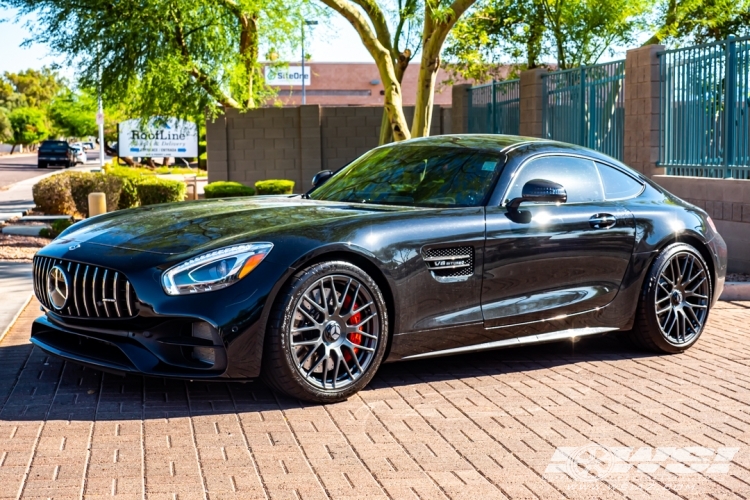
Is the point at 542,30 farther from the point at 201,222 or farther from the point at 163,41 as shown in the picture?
the point at 201,222

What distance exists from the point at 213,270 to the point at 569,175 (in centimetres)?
285

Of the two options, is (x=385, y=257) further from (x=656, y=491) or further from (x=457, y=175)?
(x=656, y=491)

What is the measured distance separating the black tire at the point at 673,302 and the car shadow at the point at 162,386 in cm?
22

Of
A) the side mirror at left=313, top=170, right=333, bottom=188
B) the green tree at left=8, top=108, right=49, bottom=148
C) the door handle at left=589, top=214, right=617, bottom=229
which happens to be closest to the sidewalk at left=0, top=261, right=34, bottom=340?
the side mirror at left=313, top=170, right=333, bottom=188

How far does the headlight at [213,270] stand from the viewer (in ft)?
18.1

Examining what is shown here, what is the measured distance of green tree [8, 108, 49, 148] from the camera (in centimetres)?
12200

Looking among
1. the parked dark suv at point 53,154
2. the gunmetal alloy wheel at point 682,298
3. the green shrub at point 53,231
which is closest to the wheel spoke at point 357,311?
the gunmetal alloy wheel at point 682,298

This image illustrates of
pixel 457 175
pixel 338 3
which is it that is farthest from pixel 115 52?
pixel 457 175

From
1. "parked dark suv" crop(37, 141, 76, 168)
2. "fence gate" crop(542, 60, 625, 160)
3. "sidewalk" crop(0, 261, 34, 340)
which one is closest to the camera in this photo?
"sidewalk" crop(0, 261, 34, 340)

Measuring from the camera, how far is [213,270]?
556 cm

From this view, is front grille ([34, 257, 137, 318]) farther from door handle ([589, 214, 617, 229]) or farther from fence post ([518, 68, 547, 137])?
fence post ([518, 68, 547, 137])

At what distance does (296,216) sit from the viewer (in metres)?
6.20

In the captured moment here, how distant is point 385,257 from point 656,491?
2162 mm

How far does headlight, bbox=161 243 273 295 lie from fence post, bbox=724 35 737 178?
824cm
